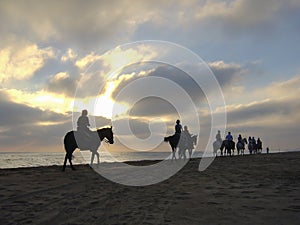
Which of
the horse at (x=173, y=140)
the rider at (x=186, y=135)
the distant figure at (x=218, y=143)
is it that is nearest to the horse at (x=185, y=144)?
the rider at (x=186, y=135)

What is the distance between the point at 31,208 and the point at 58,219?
4.50 ft

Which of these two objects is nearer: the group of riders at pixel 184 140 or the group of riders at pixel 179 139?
the group of riders at pixel 184 140

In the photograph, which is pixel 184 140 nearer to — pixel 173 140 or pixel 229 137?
pixel 173 140

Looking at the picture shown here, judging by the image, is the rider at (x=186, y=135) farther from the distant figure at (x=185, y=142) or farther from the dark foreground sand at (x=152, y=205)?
the dark foreground sand at (x=152, y=205)

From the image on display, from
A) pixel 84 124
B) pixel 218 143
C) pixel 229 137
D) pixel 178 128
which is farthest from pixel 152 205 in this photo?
pixel 229 137

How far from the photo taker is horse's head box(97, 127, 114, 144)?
65.9 ft

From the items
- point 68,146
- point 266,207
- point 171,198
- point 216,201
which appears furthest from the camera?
point 68,146

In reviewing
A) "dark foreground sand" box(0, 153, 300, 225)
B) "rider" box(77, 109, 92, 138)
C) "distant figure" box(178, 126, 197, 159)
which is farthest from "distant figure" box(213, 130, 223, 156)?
"dark foreground sand" box(0, 153, 300, 225)

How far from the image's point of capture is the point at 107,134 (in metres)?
20.3

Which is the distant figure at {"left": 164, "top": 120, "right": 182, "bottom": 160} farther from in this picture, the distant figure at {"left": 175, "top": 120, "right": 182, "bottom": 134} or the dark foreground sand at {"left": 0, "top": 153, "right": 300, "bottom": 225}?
the dark foreground sand at {"left": 0, "top": 153, "right": 300, "bottom": 225}

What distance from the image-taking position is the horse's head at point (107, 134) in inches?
790

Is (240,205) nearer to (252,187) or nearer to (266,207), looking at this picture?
(266,207)

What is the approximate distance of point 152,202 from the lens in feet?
26.7

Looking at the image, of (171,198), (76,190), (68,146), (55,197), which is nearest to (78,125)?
(68,146)
